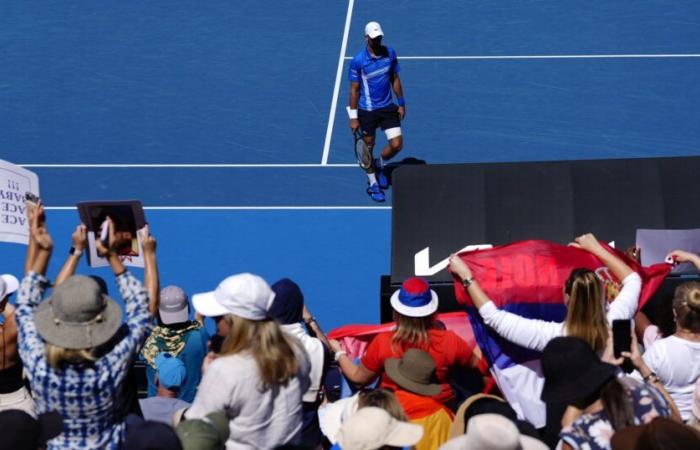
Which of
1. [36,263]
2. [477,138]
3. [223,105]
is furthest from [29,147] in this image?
[36,263]

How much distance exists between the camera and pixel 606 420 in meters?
4.55

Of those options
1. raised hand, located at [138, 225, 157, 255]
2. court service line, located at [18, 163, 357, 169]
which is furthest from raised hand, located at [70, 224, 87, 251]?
court service line, located at [18, 163, 357, 169]

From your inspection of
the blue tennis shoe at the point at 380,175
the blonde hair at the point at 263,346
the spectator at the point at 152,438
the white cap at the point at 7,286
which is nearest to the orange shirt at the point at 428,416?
the blonde hair at the point at 263,346

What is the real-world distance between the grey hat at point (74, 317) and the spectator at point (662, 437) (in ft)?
7.74

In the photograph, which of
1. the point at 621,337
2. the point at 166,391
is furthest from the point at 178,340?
the point at 621,337

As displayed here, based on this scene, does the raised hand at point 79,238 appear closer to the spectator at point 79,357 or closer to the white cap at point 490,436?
the spectator at point 79,357

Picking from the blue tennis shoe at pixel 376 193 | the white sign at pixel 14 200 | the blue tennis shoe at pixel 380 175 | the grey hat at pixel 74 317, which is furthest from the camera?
the blue tennis shoe at pixel 380 175

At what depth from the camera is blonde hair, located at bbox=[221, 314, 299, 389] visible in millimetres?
4930

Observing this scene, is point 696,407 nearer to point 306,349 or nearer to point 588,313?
point 588,313

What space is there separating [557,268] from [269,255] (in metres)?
5.96

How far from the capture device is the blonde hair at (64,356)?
4.76 meters

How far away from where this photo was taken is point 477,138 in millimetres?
14984

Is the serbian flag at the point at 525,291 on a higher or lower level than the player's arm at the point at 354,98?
lower

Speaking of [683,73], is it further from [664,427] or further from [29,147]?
[664,427]
